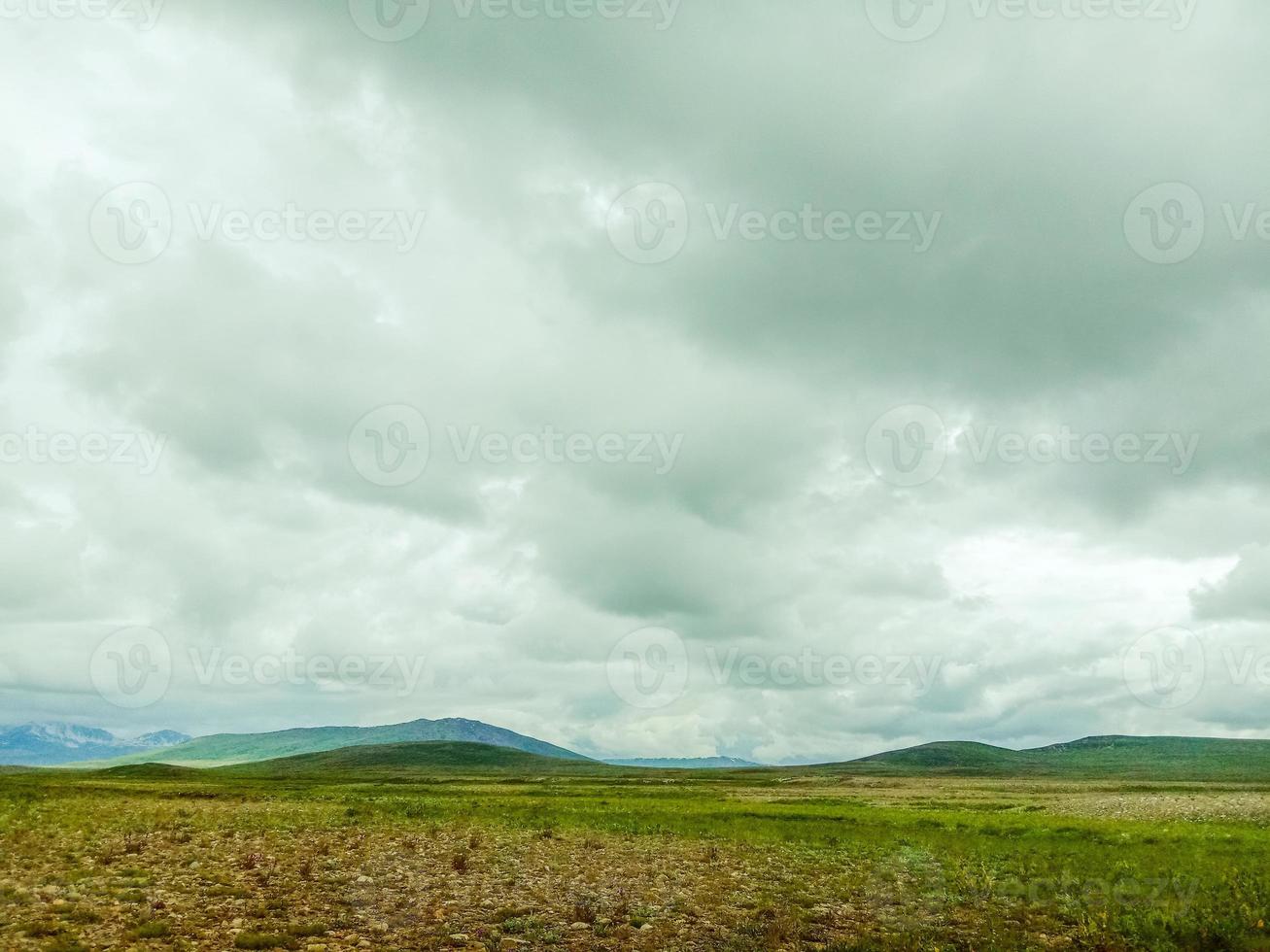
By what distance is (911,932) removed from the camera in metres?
19.1

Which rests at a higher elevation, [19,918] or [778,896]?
[19,918]

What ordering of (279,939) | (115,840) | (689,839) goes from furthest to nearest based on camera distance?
(689,839), (115,840), (279,939)

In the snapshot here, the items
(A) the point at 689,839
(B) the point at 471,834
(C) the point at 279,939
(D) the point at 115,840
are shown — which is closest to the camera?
(C) the point at 279,939

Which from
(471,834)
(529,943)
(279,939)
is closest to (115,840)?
(471,834)

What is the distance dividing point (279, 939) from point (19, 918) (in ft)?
18.7

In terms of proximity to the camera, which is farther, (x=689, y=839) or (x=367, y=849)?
(x=689, y=839)

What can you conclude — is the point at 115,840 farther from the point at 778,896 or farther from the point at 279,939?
the point at 778,896

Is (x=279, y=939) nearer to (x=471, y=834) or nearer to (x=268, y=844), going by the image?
(x=268, y=844)

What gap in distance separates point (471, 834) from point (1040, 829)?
3405 cm

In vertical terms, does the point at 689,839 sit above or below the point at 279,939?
below

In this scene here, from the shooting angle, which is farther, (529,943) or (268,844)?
(268,844)

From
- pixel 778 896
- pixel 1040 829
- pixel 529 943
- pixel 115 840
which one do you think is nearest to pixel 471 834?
pixel 115 840

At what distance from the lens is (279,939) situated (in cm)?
1631

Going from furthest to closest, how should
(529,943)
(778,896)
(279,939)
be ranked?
(778,896)
(529,943)
(279,939)
